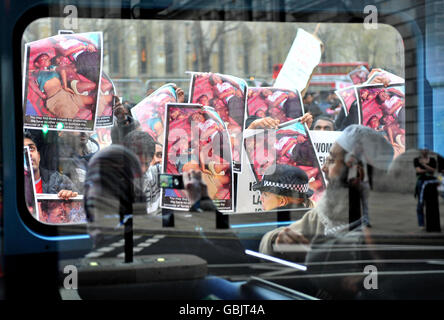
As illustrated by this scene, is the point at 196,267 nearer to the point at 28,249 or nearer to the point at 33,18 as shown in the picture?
the point at 28,249

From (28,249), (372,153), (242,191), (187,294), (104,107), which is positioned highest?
(104,107)

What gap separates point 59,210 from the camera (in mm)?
3494

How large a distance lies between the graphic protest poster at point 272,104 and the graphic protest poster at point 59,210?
1153 mm

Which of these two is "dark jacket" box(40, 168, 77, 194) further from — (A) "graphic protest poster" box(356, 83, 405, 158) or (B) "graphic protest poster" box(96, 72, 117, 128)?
(A) "graphic protest poster" box(356, 83, 405, 158)

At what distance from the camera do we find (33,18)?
3.56 meters

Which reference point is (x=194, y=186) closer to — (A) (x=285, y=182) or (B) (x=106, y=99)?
(A) (x=285, y=182)

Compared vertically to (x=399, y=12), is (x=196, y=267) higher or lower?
lower

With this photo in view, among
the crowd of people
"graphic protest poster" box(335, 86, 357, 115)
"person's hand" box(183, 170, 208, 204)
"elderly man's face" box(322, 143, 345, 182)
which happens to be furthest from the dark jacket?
"graphic protest poster" box(335, 86, 357, 115)

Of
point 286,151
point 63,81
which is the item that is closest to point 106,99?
point 63,81

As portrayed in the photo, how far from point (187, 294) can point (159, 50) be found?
4.68 ft

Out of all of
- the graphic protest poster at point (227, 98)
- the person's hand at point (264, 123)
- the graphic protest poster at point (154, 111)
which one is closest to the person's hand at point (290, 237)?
the graphic protest poster at point (227, 98)

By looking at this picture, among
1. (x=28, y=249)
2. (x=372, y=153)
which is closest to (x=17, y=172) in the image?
(x=28, y=249)

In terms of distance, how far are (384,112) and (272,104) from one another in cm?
70

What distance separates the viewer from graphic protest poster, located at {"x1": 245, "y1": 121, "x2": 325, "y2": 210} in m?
3.42
